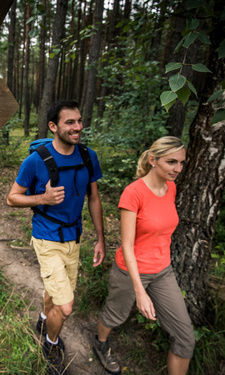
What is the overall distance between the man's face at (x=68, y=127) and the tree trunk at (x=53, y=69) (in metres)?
3.35

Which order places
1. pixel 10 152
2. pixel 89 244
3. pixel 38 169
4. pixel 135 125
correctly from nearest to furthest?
pixel 38 169, pixel 89 244, pixel 135 125, pixel 10 152

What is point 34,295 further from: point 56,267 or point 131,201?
point 131,201

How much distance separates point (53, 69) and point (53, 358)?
6.43 meters

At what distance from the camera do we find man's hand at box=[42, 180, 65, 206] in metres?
1.97

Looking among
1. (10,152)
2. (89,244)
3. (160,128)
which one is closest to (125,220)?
(89,244)

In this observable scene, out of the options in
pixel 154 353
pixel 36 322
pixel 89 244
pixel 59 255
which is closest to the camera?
pixel 59 255

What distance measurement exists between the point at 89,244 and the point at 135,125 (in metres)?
2.94

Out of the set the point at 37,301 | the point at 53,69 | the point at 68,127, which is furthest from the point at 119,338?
the point at 53,69

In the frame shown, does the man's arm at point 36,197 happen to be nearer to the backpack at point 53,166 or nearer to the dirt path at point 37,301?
the backpack at point 53,166

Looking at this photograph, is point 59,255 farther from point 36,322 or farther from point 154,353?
point 154,353

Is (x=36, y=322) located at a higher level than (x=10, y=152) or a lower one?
lower

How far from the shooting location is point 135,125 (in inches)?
212

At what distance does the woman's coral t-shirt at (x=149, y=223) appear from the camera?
6.43 ft

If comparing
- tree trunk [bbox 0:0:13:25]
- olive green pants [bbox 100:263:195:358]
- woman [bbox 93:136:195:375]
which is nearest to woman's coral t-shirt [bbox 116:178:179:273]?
woman [bbox 93:136:195:375]
